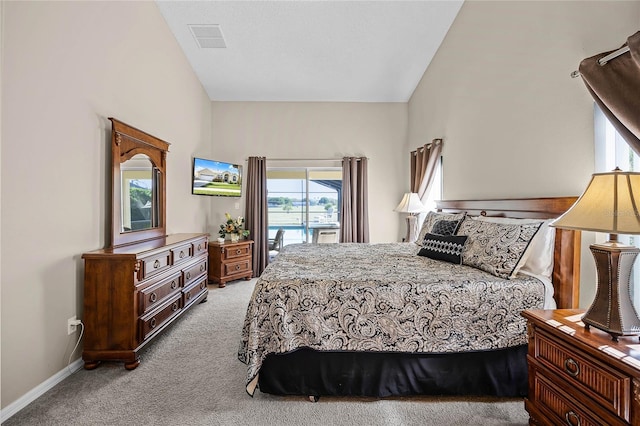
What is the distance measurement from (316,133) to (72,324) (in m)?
4.15

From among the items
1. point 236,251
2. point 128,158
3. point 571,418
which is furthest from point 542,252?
point 236,251

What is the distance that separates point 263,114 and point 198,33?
1.69 metres

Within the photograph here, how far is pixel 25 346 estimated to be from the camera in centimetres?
179

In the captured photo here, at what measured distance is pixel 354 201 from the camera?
16.5ft

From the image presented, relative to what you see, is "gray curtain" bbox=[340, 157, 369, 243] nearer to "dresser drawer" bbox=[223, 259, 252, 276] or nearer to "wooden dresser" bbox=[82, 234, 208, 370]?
"dresser drawer" bbox=[223, 259, 252, 276]

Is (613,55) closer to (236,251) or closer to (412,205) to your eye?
(412,205)

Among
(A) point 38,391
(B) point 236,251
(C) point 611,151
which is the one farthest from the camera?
(B) point 236,251

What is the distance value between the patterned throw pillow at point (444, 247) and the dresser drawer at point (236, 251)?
114 inches

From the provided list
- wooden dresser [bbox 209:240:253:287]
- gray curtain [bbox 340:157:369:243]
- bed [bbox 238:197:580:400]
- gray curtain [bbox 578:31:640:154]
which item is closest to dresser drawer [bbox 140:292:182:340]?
bed [bbox 238:197:580:400]

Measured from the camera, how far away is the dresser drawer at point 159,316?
2.26 meters

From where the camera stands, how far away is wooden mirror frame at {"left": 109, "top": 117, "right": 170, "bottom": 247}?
97.3 inches

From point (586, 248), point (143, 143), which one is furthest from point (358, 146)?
point (586, 248)

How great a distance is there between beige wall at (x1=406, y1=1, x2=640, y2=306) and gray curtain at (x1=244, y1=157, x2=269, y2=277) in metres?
2.96

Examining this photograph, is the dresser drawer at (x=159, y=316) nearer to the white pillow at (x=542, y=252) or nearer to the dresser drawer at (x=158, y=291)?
the dresser drawer at (x=158, y=291)
